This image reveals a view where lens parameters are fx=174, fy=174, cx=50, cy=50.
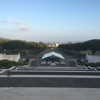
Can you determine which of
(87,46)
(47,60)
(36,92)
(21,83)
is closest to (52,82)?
(21,83)

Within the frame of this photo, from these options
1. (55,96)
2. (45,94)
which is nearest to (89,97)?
(55,96)

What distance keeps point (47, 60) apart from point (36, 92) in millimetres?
32946

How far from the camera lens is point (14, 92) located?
36.1 ft

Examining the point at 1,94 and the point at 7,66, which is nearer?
the point at 1,94

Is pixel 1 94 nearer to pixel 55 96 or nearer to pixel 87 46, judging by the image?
pixel 55 96

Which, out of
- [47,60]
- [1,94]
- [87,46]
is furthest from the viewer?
[87,46]

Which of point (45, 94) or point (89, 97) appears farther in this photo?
point (45, 94)

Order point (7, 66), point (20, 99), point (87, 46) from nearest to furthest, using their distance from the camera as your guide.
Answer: point (20, 99), point (7, 66), point (87, 46)

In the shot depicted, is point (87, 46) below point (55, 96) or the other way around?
the other way around

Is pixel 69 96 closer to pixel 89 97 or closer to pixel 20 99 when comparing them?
pixel 89 97

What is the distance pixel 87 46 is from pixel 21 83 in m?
51.5

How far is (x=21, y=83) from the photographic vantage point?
13898mm

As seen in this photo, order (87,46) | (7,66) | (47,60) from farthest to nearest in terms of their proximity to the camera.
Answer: (87,46)
(47,60)
(7,66)

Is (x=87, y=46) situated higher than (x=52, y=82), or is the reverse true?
(x=87, y=46)
